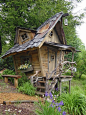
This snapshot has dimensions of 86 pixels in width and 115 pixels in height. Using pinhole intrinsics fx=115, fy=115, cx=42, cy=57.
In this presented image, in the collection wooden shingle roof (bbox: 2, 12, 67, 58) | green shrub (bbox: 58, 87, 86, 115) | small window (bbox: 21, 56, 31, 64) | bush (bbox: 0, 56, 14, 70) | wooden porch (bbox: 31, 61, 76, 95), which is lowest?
green shrub (bbox: 58, 87, 86, 115)

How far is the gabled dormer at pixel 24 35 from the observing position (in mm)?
10070

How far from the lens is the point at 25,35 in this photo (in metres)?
10.6

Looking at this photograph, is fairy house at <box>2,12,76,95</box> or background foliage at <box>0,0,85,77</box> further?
background foliage at <box>0,0,85,77</box>

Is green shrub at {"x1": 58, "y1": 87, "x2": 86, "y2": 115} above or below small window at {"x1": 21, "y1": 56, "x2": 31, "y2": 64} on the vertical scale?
below

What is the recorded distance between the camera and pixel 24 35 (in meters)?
10.6

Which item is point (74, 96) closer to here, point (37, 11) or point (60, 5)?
point (37, 11)

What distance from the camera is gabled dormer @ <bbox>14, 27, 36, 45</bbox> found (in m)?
10.1

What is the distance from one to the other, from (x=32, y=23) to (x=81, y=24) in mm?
6678

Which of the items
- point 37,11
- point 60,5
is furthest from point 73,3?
point 37,11

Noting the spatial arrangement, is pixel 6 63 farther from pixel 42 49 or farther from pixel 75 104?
pixel 75 104

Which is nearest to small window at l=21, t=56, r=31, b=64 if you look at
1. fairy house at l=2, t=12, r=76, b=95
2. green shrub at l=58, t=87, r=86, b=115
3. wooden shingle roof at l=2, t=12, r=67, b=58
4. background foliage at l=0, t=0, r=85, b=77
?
fairy house at l=2, t=12, r=76, b=95

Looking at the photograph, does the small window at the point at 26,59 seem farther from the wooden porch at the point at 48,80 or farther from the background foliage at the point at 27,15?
the background foliage at the point at 27,15

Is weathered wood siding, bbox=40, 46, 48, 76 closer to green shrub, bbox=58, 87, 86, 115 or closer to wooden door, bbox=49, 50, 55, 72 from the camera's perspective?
wooden door, bbox=49, 50, 55, 72

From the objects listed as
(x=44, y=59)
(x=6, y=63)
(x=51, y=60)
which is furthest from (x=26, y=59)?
(x=6, y=63)
